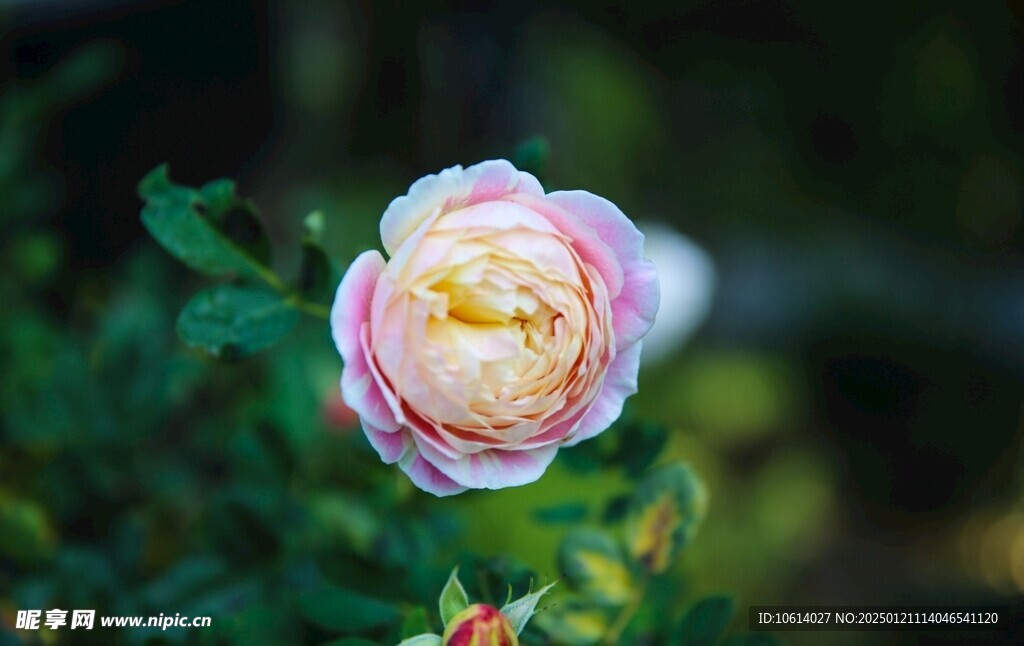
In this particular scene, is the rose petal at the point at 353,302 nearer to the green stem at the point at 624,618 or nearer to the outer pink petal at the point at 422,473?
the outer pink petal at the point at 422,473

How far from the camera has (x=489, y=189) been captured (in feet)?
0.98

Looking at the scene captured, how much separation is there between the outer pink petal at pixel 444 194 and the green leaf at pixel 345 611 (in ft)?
0.49

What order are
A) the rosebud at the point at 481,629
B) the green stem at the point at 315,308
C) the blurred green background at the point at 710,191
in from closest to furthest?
the rosebud at the point at 481,629
the green stem at the point at 315,308
the blurred green background at the point at 710,191

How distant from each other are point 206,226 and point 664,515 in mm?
233

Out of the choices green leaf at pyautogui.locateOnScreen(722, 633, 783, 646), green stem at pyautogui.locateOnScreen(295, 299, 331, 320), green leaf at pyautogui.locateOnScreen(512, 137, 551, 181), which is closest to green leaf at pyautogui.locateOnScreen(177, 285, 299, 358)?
green stem at pyautogui.locateOnScreen(295, 299, 331, 320)

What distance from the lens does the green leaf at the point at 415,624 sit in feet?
1.04

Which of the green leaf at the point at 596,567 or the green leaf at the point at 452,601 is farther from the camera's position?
the green leaf at the point at 596,567

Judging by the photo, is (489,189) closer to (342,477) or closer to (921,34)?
(342,477)

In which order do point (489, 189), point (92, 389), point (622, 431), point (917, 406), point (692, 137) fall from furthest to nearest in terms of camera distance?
point (692, 137) → point (917, 406) → point (92, 389) → point (622, 431) → point (489, 189)

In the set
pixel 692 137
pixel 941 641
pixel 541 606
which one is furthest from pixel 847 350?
pixel 541 606

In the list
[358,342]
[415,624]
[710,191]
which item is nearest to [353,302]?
[358,342]

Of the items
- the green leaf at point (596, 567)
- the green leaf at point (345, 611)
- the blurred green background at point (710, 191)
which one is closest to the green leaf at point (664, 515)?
the green leaf at point (596, 567)

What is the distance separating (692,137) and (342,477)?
36.7 inches

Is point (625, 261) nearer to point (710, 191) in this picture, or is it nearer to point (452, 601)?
point (452, 601)
